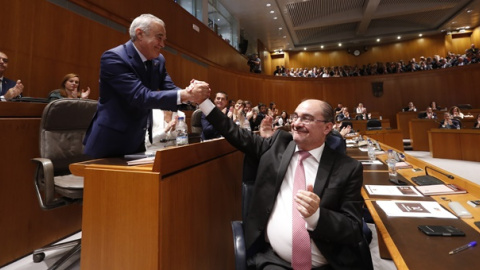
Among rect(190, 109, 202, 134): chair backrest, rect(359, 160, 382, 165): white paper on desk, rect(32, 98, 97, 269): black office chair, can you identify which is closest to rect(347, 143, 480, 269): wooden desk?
rect(359, 160, 382, 165): white paper on desk

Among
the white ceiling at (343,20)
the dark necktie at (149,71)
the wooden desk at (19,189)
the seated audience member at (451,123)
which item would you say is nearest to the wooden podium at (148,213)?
the dark necktie at (149,71)

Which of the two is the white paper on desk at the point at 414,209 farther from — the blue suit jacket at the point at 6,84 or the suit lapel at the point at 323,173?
the blue suit jacket at the point at 6,84

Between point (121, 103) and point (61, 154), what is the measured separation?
93 cm

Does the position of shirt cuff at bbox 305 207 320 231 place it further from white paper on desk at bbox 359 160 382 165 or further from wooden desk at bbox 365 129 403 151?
wooden desk at bbox 365 129 403 151

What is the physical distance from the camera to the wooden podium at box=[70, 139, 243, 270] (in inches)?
37.8

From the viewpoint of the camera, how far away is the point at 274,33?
1273cm

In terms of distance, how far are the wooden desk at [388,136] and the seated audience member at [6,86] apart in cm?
733

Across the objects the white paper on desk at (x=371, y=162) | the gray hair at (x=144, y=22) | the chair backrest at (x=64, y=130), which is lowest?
the white paper on desk at (x=371, y=162)

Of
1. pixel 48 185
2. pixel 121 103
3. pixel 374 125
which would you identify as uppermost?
pixel 374 125

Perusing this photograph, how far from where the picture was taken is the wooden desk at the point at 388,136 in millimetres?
6930

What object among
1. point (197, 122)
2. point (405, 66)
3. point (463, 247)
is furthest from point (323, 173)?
point (405, 66)

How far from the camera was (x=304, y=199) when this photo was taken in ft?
3.23

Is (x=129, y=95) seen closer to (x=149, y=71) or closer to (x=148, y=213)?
(x=149, y=71)

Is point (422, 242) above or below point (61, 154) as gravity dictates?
below
